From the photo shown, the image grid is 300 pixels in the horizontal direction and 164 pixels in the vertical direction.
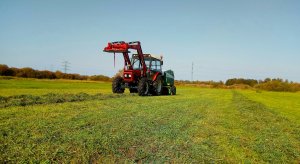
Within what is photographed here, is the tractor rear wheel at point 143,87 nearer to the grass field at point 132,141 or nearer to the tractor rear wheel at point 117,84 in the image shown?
the tractor rear wheel at point 117,84

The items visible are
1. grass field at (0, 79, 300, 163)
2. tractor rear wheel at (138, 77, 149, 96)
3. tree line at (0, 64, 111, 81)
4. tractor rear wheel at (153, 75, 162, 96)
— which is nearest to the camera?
grass field at (0, 79, 300, 163)

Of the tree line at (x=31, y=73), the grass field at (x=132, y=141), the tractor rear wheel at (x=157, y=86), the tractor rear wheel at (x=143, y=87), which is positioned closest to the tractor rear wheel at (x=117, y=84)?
the tractor rear wheel at (x=143, y=87)

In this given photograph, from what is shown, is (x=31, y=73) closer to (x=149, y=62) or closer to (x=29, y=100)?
(x=149, y=62)

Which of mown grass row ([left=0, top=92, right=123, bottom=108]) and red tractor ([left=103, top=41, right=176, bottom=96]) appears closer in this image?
mown grass row ([left=0, top=92, right=123, bottom=108])

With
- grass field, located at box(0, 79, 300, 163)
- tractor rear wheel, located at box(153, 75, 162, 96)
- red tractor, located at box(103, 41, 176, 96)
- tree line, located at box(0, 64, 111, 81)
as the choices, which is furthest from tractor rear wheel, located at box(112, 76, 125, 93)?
tree line, located at box(0, 64, 111, 81)

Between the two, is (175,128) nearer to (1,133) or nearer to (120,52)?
(1,133)

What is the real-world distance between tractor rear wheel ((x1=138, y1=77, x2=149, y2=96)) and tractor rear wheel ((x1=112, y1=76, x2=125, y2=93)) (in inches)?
58.7

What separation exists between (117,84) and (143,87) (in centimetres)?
175

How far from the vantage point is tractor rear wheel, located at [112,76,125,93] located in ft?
59.3

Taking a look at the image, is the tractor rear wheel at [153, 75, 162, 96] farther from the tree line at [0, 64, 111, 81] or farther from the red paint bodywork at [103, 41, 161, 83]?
the tree line at [0, 64, 111, 81]

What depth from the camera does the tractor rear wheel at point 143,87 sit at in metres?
17.1

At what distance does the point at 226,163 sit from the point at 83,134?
2164mm

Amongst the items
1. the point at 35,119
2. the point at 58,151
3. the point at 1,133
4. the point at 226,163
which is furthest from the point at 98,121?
the point at 226,163

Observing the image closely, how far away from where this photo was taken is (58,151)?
382 centimetres
